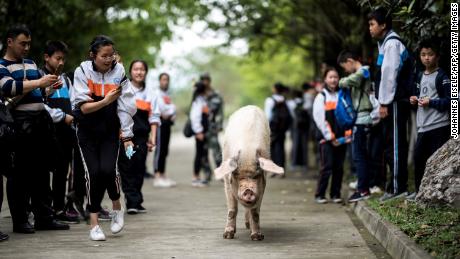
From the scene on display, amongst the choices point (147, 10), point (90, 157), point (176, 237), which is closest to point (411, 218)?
point (176, 237)

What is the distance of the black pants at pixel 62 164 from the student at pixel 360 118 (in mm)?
3954

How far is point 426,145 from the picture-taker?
9508mm

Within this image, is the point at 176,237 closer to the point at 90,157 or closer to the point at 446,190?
the point at 90,157

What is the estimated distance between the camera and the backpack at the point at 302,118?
1916cm

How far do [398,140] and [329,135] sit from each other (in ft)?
5.72

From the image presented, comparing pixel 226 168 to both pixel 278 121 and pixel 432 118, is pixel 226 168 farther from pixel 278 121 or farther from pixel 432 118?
pixel 278 121

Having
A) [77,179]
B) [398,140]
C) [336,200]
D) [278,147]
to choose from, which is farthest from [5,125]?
[278,147]

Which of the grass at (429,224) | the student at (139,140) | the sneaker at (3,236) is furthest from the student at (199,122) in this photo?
the sneaker at (3,236)

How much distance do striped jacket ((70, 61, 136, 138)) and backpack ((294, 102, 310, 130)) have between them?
1125 cm

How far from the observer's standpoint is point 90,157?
8102mm

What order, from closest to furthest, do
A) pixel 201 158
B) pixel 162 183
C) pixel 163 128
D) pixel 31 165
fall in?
1. pixel 31 165
2. pixel 163 128
3. pixel 162 183
4. pixel 201 158

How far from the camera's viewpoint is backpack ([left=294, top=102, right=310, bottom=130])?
19.2m

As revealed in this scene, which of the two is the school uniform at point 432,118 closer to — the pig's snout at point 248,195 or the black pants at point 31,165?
the pig's snout at point 248,195

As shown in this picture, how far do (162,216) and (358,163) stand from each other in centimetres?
294
